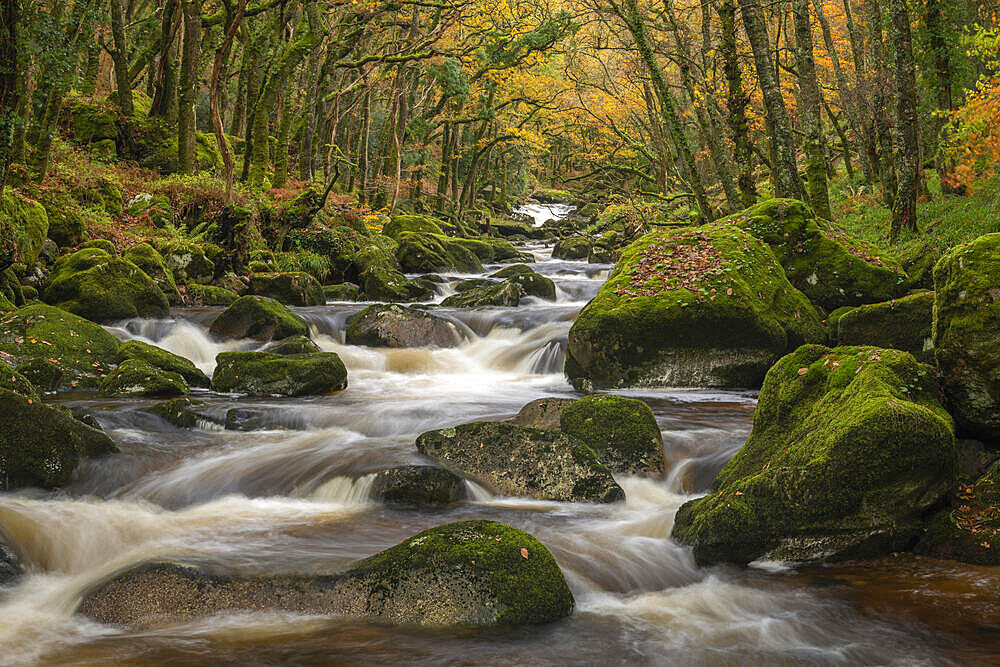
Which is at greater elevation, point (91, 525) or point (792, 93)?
point (792, 93)

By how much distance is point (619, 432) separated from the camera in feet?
24.1

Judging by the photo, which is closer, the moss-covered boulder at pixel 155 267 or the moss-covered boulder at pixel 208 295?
the moss-covered boulder at pixel 155 267

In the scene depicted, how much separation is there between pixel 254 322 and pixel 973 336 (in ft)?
37.6

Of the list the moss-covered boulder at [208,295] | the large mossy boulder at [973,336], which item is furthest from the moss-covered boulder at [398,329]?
the large mossy boulder at [973,336]

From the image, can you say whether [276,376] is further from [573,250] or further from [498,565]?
[573,250]

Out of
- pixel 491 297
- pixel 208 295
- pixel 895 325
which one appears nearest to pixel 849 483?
pixel 895 325

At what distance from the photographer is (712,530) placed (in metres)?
5.27

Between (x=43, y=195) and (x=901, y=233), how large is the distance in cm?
1721

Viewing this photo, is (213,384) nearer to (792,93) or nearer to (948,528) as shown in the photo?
(948,528)

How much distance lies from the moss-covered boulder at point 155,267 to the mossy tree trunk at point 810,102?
1342 cm

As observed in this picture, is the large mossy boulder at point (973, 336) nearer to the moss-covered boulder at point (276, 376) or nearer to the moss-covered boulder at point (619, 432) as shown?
the moss-covered boulder at point (619, 432)

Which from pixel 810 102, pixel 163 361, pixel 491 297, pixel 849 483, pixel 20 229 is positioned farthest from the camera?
pixel 491 297

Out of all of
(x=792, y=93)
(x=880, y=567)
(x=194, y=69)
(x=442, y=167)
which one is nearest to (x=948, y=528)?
(x=880, y=567)

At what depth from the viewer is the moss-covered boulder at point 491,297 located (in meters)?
17.9
